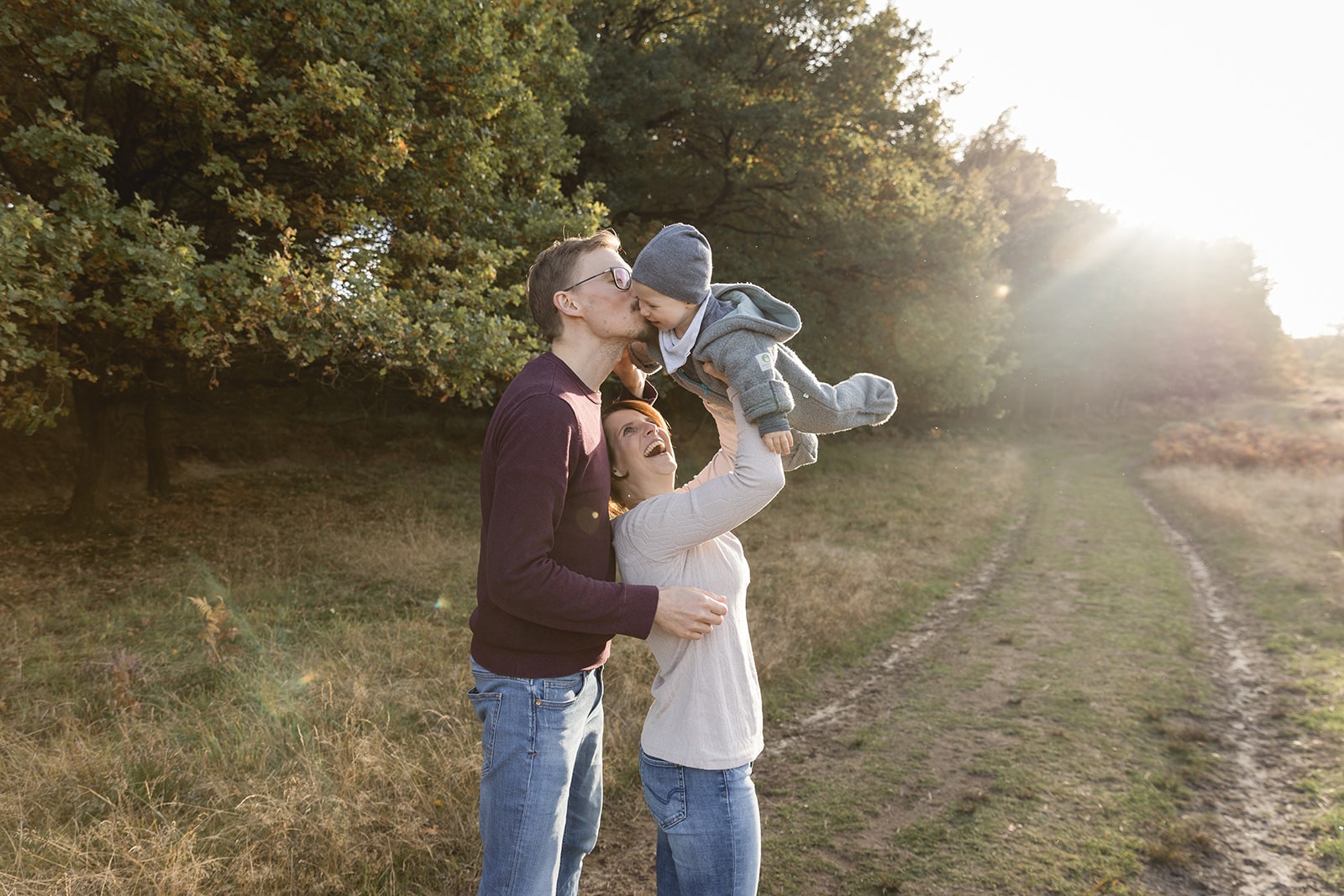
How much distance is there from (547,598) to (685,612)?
1.24 feet

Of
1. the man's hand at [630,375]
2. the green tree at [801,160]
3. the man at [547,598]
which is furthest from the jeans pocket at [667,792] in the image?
the green tree at [801,160]

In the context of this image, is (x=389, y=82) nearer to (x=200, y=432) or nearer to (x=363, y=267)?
(x=363, y=267)

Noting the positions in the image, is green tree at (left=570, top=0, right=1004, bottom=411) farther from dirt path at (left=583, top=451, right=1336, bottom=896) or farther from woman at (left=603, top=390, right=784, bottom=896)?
woman at (left=603, top=390, right=784, bottom=896)

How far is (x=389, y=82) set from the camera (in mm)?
7406

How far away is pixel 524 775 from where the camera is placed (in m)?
1.98

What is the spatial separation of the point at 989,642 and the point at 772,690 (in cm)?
297

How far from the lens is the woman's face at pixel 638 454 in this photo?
7.83 feet

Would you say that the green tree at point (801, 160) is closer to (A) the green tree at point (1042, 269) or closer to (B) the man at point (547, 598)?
(B) the man at point (547, 598)

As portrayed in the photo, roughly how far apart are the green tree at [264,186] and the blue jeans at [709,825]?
5892mm

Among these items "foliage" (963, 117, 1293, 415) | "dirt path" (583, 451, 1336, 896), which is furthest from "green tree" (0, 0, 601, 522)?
"foliage" (963, 117, 1293, 415)

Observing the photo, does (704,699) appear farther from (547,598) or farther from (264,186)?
(264,186)

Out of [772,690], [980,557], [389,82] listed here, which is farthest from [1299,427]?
[389,82]

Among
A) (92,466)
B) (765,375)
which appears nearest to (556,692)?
(765,375)

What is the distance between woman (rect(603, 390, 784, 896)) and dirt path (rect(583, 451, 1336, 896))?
2.13m
